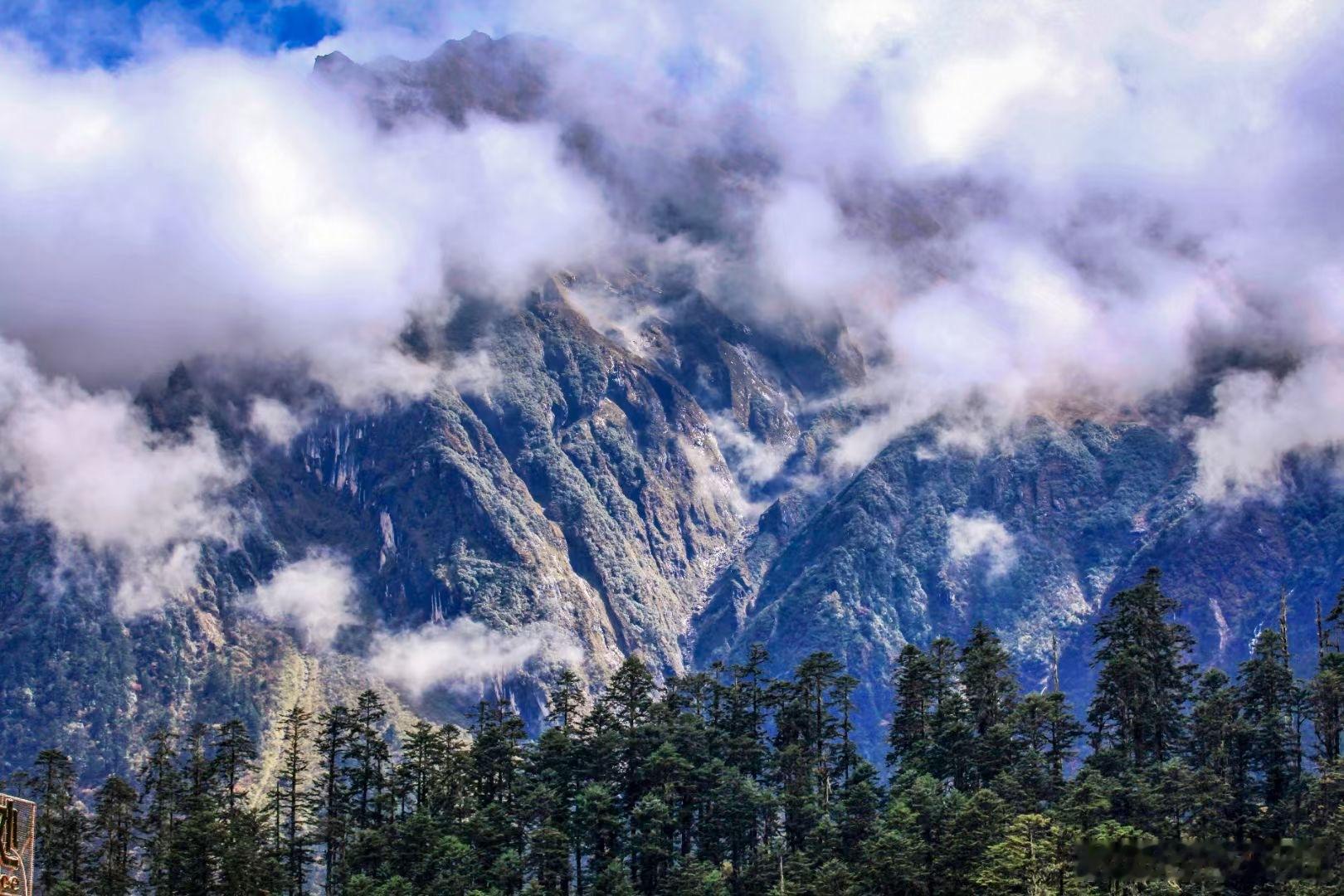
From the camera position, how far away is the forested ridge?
465 ft

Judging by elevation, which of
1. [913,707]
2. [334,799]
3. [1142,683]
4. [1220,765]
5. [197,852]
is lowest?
[197,852]

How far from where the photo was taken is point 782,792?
576 ft

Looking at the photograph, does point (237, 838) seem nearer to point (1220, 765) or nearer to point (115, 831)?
point (115, 831)

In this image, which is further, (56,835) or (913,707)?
(913,707)

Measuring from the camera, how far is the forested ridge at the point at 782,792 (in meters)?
142

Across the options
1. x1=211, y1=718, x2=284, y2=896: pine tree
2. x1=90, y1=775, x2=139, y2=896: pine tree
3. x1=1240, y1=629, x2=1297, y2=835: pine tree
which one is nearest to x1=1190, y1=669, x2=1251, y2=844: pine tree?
x1=1240, y1=629, x2=1297, y2=835: pine tree

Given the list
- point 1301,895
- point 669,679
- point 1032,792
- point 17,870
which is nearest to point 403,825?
point 669,679

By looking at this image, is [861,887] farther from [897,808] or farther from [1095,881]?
[1095,881]

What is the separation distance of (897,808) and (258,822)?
69.5 metres

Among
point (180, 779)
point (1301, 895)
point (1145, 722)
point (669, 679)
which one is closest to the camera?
point (1301, 895)

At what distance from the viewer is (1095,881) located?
13562 centimetres

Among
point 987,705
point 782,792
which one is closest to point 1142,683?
point 987,705

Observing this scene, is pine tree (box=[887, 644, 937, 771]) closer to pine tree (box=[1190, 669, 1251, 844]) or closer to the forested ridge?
the forested ridge

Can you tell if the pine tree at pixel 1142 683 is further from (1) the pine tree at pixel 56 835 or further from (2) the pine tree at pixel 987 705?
(1) the pine tree at pixel 56 835
